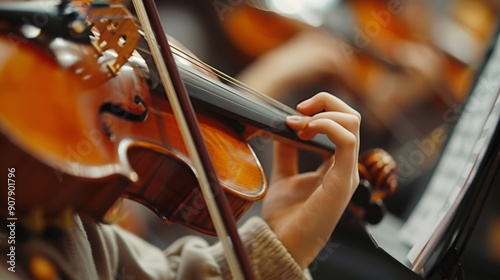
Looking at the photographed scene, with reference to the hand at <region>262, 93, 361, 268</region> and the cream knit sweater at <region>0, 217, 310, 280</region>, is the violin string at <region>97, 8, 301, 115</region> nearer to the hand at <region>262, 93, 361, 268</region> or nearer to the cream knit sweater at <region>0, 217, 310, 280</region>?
the hand at <region>262, 93, 361, 268</region>

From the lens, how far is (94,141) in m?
0.45

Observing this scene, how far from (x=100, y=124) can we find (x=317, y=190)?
0.26 metres

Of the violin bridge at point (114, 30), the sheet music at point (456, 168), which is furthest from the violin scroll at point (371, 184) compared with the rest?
the violin bridge at point (114, 30)

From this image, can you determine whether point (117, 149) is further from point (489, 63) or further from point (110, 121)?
point (489, 63)

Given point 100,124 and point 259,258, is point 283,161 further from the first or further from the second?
point 100,124

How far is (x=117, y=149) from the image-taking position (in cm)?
46

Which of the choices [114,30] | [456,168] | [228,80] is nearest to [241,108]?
[228,80]

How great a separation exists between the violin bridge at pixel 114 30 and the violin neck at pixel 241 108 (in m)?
0.07

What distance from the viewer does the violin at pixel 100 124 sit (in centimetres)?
41

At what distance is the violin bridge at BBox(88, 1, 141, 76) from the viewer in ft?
1.60

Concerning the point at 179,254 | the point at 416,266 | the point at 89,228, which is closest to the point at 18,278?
the point at 89,228

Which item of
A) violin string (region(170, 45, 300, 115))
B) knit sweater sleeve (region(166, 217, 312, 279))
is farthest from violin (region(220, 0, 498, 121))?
knit sweater sleeve (region(166, 217, 312, 279))

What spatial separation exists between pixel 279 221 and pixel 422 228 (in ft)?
0.93

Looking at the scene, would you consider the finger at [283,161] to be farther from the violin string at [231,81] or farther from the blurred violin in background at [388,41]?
the blurred violin in background at [388,41]
